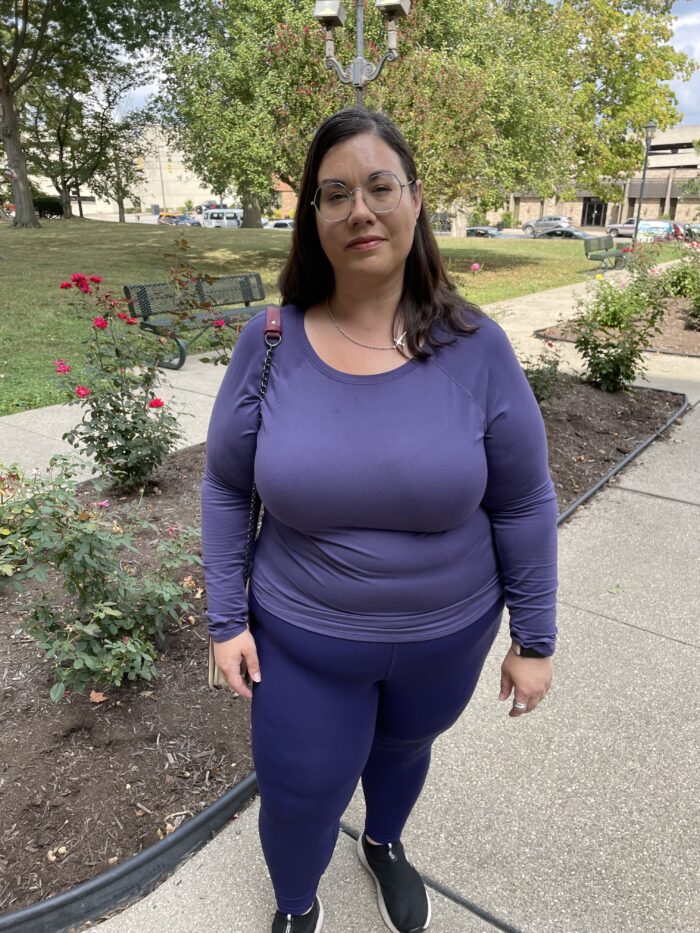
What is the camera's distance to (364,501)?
1266 millimetres

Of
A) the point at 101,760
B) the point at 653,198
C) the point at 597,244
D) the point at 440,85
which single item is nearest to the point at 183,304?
the point at 101,760

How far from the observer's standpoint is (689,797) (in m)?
2.23

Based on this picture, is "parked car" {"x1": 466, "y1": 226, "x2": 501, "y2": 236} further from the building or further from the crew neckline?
the crew neckline

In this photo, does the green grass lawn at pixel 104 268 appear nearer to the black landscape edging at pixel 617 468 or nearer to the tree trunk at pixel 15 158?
the tree trunk at pixel 15 158

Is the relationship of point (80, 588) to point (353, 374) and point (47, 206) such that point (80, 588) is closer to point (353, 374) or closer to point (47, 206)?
point (353, 374)

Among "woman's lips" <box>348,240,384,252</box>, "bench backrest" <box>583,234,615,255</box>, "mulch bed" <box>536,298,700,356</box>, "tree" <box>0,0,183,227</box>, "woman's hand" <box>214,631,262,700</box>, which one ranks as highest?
"tree" <box>0,0,183,227</box>

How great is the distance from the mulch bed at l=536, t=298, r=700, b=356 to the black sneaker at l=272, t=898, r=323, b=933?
740 cm

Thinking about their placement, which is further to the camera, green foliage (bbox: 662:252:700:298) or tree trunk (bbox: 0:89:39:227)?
tree trunk (bbox: 0:89:39:227)

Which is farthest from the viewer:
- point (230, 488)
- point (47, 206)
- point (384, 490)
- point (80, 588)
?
point (47, 206)

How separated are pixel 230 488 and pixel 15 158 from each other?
25047 mm

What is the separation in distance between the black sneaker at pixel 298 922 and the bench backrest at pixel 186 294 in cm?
379

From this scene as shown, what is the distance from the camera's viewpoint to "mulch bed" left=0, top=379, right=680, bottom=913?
1952mm

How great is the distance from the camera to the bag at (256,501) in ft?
4.53

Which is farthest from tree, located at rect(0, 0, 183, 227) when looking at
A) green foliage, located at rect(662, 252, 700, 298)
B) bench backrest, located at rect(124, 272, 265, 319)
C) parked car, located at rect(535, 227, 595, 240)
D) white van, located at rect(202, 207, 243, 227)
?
parked car, located at rect(535, 227, 595, 240)
